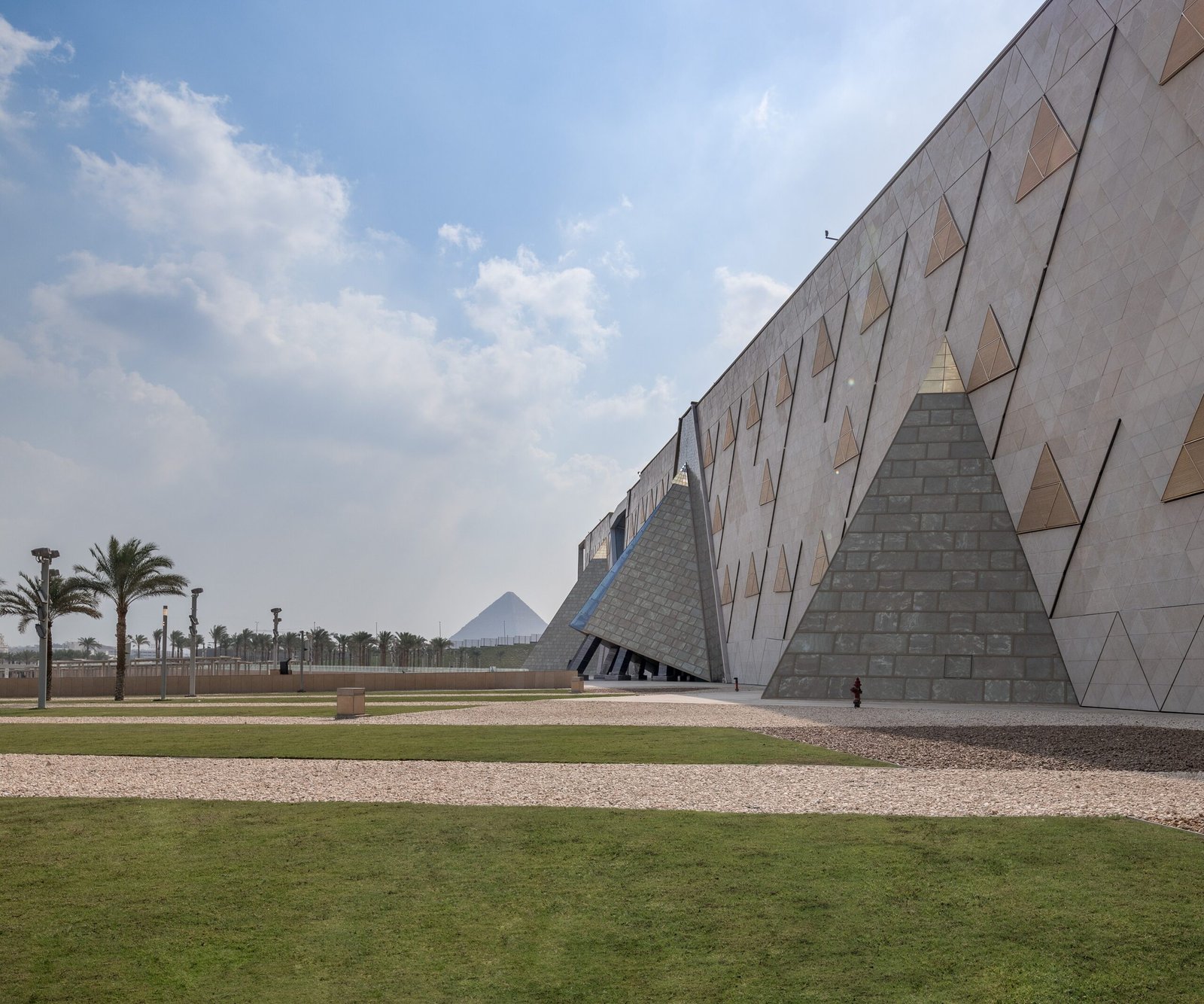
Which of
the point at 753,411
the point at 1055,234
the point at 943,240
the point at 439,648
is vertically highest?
the point at 943,240

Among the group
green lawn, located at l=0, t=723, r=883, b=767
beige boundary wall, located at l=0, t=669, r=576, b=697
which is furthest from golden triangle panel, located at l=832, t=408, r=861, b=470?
green lawn, located at l=0, t=723, r=883, b=767

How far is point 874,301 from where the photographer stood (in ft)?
127

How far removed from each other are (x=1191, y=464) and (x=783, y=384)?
88.9 feet

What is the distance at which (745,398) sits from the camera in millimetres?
54375

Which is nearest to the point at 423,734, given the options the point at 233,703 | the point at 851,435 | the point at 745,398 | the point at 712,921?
the point at 712,921

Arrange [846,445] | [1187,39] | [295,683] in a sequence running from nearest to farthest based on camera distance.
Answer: [1187,39]
[846,445]
[295,683]

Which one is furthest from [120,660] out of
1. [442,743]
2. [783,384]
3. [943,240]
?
[943,240]

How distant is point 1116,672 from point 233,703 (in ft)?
92.7

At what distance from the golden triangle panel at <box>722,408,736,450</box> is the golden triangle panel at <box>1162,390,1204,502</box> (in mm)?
34149

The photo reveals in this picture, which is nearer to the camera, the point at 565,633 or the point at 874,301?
the point at 874,301

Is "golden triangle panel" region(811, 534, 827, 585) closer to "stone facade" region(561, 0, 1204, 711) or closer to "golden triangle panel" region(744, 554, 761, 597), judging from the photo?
"stone facade" region(561, 0, 1204, 711)

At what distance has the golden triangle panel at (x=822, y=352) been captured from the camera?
42.8m

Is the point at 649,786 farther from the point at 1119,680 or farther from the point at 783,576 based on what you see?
the point at 783,576

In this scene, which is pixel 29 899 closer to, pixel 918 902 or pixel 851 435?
pixel 918 902
